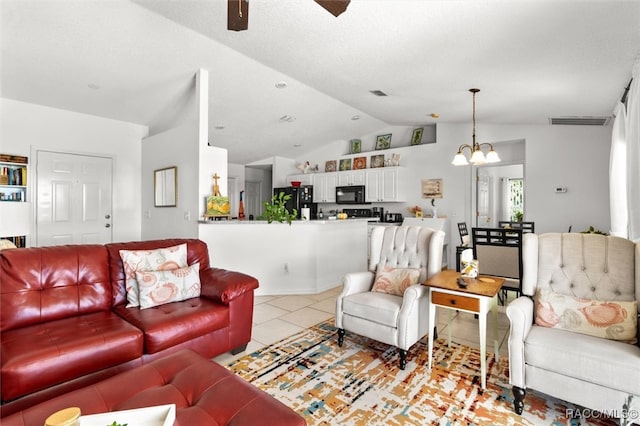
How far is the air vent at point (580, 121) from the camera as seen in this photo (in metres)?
4.50

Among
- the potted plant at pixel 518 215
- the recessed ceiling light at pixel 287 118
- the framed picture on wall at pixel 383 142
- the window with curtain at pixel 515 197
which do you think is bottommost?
the potted plant at pixel 518 215

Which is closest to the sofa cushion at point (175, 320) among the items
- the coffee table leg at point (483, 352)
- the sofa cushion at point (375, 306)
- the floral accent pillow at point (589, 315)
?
the sofa cushion at point (375, 306)

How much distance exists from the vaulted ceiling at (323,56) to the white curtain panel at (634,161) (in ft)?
1.01

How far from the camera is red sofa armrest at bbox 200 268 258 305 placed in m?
2.45

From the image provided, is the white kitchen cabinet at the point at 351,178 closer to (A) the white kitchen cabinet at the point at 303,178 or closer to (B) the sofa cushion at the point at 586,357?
(A) the white kitchen cabinet at the point at 303,178

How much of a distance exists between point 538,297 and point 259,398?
78.3 inches

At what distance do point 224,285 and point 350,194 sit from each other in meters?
5.22

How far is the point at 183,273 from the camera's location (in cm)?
253

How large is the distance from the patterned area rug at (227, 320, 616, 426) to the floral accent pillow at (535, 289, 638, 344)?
1.59ft

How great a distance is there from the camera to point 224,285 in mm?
2494

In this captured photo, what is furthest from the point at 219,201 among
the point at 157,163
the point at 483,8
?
the point at 483,8

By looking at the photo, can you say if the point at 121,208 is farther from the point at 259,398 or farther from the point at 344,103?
the point at 259,398

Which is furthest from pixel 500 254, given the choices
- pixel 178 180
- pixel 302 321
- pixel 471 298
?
pixel 178 180

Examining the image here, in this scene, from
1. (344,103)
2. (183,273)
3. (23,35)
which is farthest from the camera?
(344,103)
